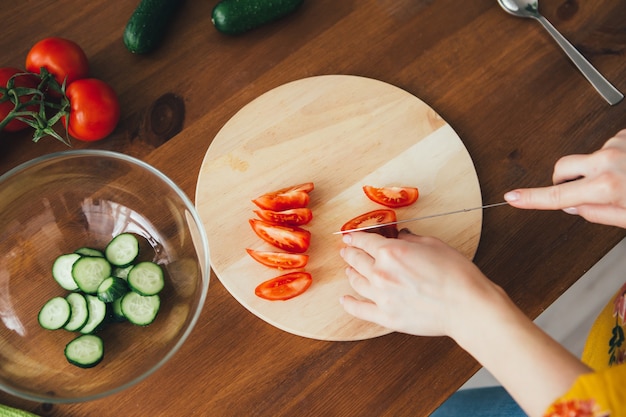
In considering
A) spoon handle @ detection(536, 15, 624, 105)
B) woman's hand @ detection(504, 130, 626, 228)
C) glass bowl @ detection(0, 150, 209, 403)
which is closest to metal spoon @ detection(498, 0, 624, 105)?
spoon handle @ detection(536, 15, 624, 105)

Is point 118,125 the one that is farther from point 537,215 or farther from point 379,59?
point 537,215

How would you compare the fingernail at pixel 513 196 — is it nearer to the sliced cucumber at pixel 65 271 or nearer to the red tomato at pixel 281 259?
the red tomato at pixel 281 259

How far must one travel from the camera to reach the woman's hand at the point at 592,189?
1.19 metres

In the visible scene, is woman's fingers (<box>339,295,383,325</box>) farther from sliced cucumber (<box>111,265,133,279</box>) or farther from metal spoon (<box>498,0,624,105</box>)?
metal spoon (<box>498,0,624,105</box>)

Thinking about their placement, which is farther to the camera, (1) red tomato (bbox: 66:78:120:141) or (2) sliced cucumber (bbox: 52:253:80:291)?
(1) red tomato (bbox: 66:78:120:141)

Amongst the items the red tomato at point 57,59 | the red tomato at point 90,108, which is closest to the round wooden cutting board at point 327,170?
the red tomato at point 90,108

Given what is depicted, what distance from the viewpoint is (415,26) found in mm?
1660

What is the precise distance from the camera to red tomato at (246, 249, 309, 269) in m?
1.33

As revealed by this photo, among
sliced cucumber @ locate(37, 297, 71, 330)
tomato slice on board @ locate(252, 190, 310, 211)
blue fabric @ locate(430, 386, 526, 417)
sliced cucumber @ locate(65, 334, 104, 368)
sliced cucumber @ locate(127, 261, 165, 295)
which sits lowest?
blue fabric @ locate(430, 386, 526, 417)

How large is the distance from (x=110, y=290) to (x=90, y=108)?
1.46 feet

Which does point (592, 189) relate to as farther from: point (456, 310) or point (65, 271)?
point (65, 271)

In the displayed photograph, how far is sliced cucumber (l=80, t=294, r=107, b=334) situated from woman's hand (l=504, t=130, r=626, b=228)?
870 millimetres

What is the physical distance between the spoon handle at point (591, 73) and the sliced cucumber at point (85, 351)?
137 centimetres

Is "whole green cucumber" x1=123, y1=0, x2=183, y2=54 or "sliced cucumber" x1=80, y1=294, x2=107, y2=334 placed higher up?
"whole green cucumber" x1=123, y1=0, x2=183, y2=54
